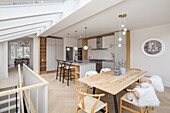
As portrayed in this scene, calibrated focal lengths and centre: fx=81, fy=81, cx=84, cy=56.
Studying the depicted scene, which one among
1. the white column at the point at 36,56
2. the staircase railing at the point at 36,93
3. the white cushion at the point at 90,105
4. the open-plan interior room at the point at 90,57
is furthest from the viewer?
the white column at the point at 36,56

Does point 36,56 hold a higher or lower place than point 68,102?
higher

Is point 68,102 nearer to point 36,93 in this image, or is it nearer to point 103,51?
point 36,93

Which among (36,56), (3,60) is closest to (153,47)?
(36,56)

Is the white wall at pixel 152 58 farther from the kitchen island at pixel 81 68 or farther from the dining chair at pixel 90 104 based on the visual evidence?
the dining chair at pixel 90 104

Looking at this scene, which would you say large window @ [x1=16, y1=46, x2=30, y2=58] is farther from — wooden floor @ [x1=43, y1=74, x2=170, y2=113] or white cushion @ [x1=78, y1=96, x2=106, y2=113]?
white cushion @ [x1=78, y1=96, x2=106, y2=113]

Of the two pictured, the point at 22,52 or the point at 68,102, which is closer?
the point at 68,102

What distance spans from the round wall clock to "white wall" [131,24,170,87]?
0.44ft

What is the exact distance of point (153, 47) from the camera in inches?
150

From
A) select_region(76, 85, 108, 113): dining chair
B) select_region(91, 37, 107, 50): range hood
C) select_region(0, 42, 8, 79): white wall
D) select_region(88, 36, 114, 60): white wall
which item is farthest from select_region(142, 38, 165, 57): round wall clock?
select_region(0, 42, 8, 79): white wall

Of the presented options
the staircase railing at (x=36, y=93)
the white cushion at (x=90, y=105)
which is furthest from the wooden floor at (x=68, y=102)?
the white cushion at (x=90, y=105)

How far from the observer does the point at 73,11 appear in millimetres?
2078

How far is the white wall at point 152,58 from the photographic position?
3.52 metres

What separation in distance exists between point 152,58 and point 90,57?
12.9 feet

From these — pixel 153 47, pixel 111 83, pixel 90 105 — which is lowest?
pixel 90 105
